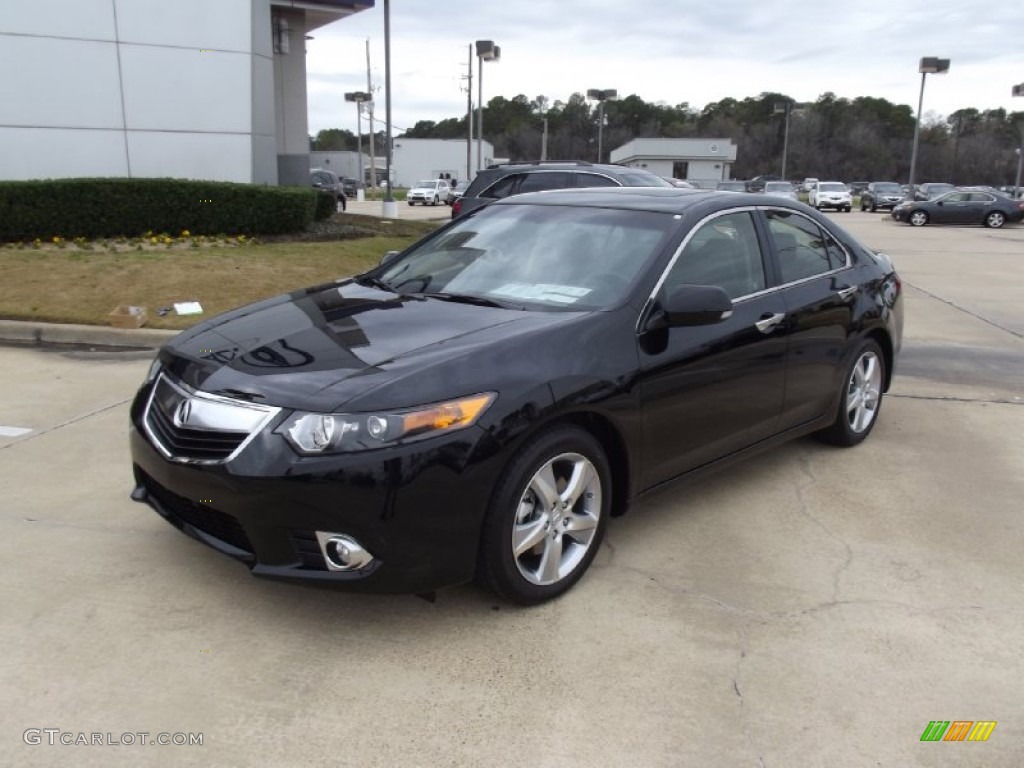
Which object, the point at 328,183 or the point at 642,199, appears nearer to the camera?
the point at 642,199

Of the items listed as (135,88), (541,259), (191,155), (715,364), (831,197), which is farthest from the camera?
(831,197)

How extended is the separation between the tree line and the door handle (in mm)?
84219

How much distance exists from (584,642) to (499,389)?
1002 mm

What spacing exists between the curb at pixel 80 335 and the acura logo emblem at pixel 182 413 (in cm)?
521

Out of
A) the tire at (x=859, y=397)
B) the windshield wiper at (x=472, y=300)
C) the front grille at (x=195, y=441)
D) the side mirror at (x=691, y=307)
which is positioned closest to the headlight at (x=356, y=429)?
the front grille at (x=195, y=441)

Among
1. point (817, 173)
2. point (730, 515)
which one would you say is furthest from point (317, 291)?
point (817, 173)

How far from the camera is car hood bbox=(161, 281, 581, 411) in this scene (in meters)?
3.06

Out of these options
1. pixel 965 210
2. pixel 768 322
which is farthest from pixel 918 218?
pixel 768 322

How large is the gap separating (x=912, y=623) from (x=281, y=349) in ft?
8.93

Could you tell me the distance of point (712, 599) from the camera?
3.58 metres

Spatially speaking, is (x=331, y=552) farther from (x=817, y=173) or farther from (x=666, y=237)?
(x=817, y=173)

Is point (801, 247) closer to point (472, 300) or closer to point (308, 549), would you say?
point (472, 300)

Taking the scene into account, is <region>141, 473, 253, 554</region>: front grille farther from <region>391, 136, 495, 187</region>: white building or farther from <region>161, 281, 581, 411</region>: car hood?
<region>391, 136, 495, 187</region>: white building

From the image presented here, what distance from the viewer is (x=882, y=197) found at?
44812mm
